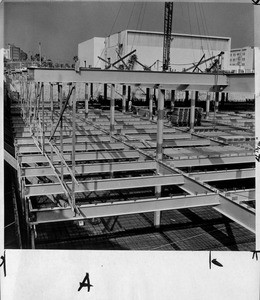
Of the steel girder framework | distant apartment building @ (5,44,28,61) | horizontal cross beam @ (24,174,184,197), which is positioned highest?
distant apartment building @ (5,44,28,61)

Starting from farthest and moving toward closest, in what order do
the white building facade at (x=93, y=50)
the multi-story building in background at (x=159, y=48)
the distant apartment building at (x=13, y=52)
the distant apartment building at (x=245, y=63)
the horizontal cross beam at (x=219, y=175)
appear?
the white building facade at (x=93, y=50) < the multi-story building in background at (x=159, y=48) < the distant apartment building at (x=245, y=63) < the horizontal cross beam at (x=219, y=175) < the distant apartment building at (x=13, y=52)

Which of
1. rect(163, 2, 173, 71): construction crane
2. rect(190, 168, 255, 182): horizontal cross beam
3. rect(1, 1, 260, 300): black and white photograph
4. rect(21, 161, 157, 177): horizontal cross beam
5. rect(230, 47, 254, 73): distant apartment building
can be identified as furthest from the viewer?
rect(163, 2, 173, 71): construction crane

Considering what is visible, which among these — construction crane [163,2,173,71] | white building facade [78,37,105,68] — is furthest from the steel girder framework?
white building facade [78,37,105,68]

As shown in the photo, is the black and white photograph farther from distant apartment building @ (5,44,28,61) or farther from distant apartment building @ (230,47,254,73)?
distant apartment building @ (230,47,254,73)

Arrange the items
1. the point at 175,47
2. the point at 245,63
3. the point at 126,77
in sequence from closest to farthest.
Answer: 1. the point at 126,77
2. the point at 175,47
3. the point at 245,63

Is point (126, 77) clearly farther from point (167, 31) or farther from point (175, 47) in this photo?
point (175, 47)

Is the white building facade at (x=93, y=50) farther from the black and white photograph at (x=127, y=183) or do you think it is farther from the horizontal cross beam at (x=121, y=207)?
the horizontal cross beam at (x=121, y=207)

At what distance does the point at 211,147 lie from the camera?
36.8ft

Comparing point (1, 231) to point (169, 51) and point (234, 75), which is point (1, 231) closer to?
point (234, 75)

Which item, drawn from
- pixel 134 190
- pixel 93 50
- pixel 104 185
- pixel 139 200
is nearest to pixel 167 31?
pixel 93 50

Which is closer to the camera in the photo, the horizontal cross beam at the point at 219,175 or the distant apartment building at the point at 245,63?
the horizontal cross beam at the point at 219,175

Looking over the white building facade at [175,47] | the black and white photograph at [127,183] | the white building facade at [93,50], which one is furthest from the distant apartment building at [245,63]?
the white building facade at [93,50]
